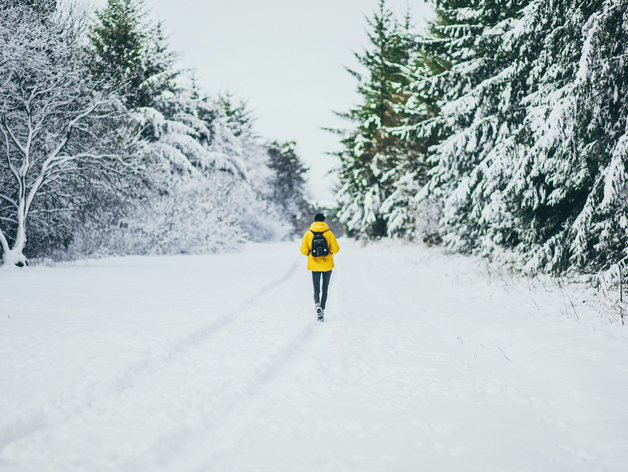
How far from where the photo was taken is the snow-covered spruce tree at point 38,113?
12.1m

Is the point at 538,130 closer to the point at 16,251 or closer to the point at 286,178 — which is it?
the point at 16,251

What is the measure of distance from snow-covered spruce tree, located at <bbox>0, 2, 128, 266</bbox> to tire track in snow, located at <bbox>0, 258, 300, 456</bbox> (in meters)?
9.23

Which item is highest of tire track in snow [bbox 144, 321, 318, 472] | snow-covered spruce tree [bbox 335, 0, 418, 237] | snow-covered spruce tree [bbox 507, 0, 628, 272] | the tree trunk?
snow-covered spruce tree [bbox 335, 0, 418, 237]

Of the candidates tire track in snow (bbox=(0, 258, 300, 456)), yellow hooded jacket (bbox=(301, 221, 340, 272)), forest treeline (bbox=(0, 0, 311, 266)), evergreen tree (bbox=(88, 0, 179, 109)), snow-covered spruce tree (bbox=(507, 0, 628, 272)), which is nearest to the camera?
tire track in snow (bbox=(0, 258, 300, 456))

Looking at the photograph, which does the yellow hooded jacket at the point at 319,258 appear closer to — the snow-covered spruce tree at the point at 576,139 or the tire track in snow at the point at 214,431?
the tire track in snow at the point at 214,431

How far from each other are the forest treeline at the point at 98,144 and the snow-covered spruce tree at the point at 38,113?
0.14ft

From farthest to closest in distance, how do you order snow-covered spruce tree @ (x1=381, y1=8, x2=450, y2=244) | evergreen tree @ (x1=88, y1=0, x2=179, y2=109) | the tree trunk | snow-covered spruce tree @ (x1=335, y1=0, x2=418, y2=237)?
snow-covered spruce tree @ (x1=335, y1=0, x2=418, y2=237)
evergreen tree @ (x1=88, y1=0, x2=179, y2=109)
snow-covered spruce tree @ (x1=381, y1=8, x2=450, y2=244)
the tree trunk

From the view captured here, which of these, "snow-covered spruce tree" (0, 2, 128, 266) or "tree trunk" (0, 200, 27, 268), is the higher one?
"snow-covered spruce tree" (0, 2, 128, 266)

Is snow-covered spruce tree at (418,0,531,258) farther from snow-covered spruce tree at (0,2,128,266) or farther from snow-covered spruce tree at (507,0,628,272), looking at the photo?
snow-covered spruce tree at (0,2,128,266)

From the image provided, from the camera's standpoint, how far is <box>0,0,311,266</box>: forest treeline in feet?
41.5

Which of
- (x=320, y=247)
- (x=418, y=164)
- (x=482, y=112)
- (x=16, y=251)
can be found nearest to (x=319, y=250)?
(x=320, y=247)

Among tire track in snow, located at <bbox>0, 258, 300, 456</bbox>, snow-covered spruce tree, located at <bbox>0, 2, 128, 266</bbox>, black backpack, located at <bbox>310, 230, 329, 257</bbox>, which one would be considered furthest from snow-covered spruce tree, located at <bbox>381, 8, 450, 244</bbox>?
tire track in snow, located at <bbox>0, 258, 300, 456</bbox>

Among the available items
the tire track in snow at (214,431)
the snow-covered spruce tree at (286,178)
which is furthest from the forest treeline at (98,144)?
the snow-covered spruce tree at (286,178)

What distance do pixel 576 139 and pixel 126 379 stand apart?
27.6 ft
